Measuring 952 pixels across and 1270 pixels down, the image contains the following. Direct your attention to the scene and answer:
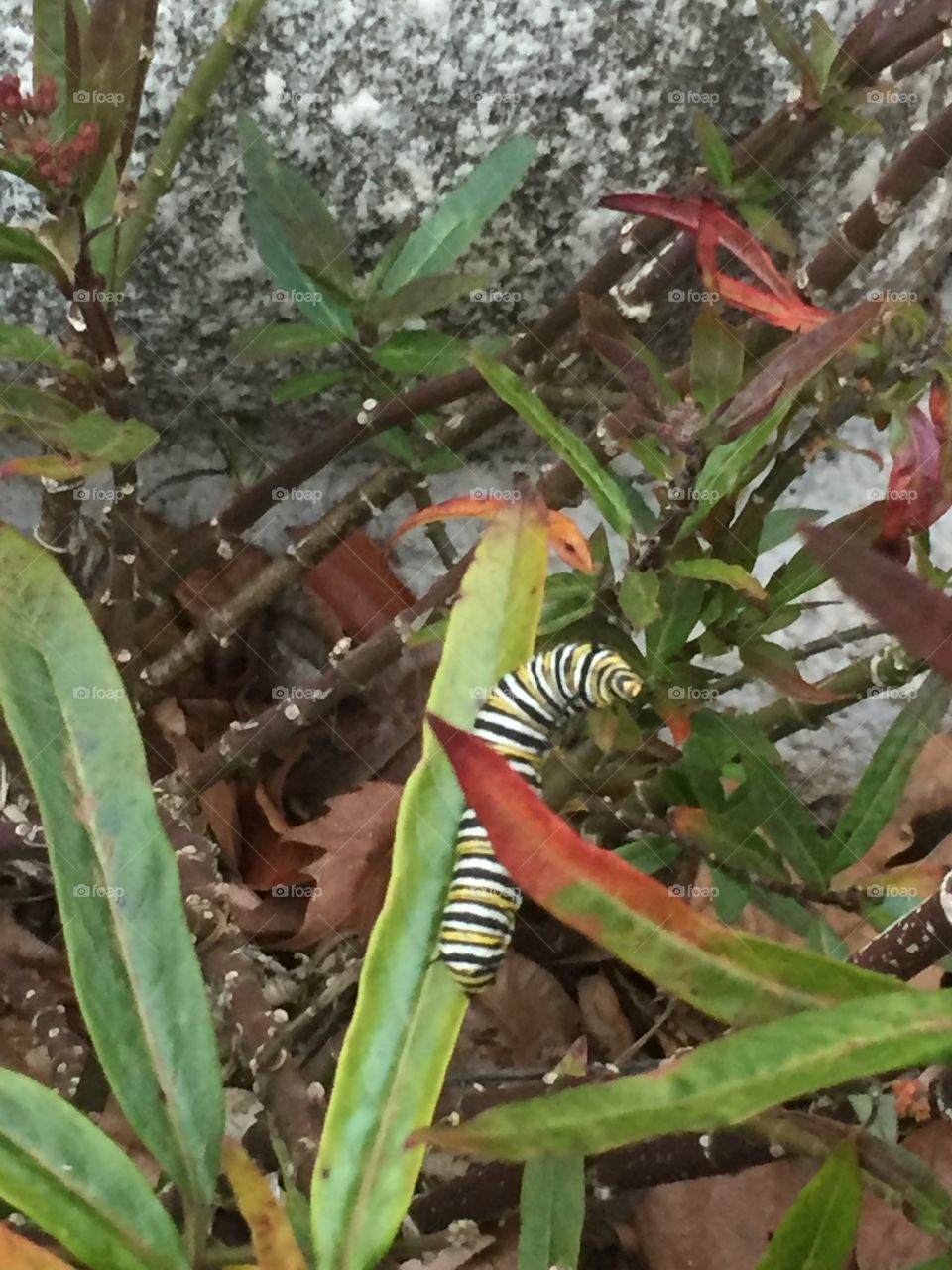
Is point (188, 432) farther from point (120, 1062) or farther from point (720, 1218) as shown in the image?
point (720, 1218)

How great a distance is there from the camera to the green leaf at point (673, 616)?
0.58 metres

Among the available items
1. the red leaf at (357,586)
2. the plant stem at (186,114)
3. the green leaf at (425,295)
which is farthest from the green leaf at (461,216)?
the red leaf at (357,586)

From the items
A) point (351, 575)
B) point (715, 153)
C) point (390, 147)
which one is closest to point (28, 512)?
point (351, 575)

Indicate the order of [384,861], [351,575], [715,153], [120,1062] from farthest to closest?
[351,575] → [384,861] → [715,153] → [120,1062]

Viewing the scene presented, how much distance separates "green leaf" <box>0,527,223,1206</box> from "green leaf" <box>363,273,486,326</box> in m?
0.32

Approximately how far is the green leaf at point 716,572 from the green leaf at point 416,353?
310 millimetres

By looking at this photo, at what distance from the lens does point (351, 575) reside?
3.26 ft

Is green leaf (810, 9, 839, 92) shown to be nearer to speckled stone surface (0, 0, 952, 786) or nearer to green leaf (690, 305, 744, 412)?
speckled stone surface (0, 0, 952, 786)

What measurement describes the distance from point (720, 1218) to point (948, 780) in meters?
0.37

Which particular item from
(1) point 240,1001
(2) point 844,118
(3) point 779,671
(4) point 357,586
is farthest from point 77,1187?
(2) point 844,118

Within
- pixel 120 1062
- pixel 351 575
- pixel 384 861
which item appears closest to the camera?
pixel 120 1062

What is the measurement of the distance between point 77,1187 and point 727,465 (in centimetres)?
39

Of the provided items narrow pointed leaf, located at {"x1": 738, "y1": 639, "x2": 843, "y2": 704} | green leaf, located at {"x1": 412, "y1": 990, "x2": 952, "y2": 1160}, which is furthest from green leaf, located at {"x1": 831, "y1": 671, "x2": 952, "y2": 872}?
green leaf, located at {"x1": 412, "y1": 990, "x2": 952, "y2": 1160}

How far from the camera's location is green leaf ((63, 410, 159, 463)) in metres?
0.57
